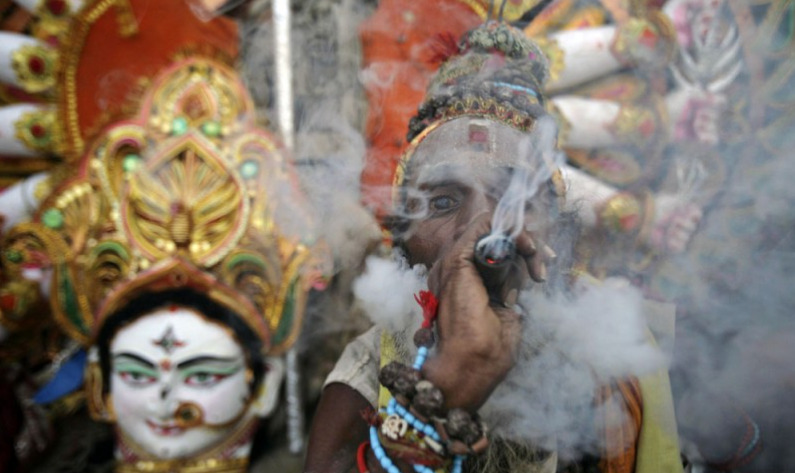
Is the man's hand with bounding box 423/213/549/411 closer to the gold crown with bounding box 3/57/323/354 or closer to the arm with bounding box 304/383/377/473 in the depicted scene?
the arm with bounding box 304/383/377/473

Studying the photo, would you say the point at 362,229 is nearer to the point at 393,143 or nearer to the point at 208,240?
the point at 393,143

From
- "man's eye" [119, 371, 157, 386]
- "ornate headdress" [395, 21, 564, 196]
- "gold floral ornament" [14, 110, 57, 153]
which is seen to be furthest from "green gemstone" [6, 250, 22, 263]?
"ornate headdress" [395, 21, 564, 196]

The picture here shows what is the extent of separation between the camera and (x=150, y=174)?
87.1 inches

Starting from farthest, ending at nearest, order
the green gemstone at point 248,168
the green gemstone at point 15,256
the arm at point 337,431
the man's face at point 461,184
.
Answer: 1. the green gemstone at point 15,256
2. the green gemstone at point 248,168
3. the arm at point 337,431
4. the man's face at point 461,184

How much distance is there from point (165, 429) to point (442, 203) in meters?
1.50

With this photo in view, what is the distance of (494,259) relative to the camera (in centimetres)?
101

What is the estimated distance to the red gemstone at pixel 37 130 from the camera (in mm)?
2410

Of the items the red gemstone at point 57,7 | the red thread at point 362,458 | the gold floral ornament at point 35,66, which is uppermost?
the red gemstone at point 57,7

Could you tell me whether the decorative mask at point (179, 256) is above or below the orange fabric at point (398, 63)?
below

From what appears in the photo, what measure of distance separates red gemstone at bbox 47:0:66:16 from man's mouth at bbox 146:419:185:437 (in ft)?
5.08

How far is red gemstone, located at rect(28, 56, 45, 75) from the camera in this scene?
94.7 inches

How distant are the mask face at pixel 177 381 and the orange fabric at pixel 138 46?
30.3 inches

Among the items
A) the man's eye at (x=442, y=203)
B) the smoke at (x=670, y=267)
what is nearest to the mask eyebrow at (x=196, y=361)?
the smoke at (x=670, y=267)

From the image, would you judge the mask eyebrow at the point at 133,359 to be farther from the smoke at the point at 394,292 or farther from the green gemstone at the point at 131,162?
the smoke at the point at 394,292
